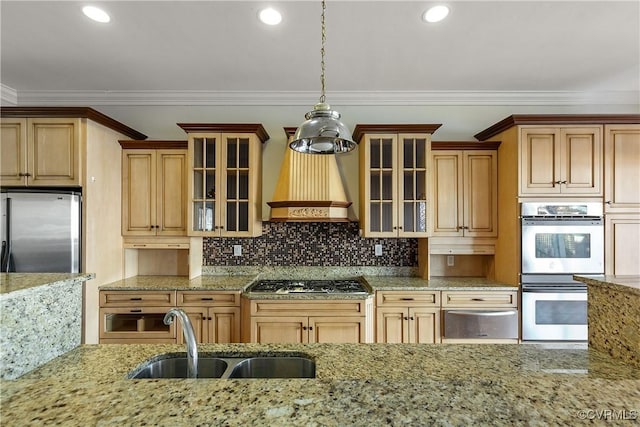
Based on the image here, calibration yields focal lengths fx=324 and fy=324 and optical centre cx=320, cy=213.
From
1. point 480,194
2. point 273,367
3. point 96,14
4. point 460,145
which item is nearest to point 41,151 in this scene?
point 96,14

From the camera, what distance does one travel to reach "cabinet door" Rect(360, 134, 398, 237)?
10.3 feet

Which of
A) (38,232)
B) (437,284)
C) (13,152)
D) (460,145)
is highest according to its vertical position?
(460,145)

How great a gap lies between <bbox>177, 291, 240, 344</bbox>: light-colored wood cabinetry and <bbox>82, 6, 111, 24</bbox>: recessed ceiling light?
2.15 metres

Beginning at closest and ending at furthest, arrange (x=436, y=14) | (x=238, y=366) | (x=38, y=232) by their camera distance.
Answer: (x=238, y=366)
(x=436, y=14)
(x=38, y=232)

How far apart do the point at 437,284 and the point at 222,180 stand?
2.27 meters

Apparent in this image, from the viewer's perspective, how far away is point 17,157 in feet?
8.80

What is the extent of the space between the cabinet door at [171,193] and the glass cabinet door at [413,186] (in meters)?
2.14

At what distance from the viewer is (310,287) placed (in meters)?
3.09

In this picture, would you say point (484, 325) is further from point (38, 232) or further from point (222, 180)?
point (38, 232)

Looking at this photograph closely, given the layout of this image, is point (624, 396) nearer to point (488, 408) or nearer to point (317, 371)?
point (488, 408)

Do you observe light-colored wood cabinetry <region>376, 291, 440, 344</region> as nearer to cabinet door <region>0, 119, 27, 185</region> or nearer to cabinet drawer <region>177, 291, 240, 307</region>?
cabinet drawer <region>177, 291, 240, 307</region>

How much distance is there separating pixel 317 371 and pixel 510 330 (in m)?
2.52

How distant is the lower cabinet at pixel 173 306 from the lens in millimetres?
2857

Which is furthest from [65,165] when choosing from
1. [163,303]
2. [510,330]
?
[510,330]
